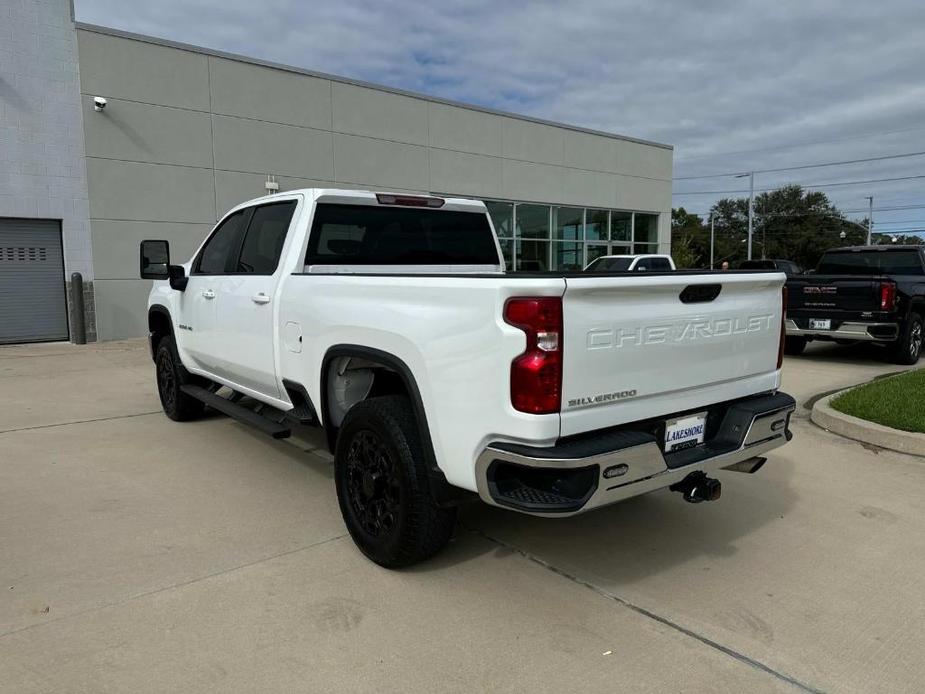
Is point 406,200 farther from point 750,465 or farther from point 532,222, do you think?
A: point 532,222

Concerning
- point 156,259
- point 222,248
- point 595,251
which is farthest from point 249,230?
point 595,251

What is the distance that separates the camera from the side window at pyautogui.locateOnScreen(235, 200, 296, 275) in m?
4.76

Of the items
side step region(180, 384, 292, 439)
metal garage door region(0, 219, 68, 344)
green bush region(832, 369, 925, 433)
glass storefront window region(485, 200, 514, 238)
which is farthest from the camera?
glass storefront window region(485, 200, 514, 238)

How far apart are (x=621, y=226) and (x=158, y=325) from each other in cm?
1986

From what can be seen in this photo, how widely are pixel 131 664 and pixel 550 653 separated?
1690 millimetres

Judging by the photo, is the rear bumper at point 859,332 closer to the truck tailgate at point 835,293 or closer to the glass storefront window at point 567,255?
the truck tailgate at point 835,293

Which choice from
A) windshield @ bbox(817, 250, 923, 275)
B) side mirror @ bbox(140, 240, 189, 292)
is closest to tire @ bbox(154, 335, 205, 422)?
side mirror @ bbox(140, 240, 189, 292)

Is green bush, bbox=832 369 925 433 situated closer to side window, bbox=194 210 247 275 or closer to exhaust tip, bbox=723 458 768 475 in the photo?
exhaust tip, bbox=723 458 768 475

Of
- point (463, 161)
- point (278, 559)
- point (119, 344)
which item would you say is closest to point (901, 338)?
point (278, 559)

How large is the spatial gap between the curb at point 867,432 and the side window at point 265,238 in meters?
5.16

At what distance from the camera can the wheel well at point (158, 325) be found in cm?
679

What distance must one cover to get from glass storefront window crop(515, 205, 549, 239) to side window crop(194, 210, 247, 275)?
1574 centimetres

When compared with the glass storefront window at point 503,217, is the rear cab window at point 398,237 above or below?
below

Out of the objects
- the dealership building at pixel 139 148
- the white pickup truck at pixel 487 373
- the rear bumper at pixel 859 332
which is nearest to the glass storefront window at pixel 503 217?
the dealership building at pixel 139 148
